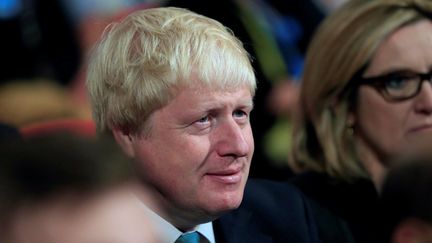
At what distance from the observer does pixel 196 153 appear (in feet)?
9.39

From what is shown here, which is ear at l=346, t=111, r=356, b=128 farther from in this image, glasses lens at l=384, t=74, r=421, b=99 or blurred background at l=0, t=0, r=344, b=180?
blurred background at l=0, t=0, r=344, b=180

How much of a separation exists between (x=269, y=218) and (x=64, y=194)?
1.71m

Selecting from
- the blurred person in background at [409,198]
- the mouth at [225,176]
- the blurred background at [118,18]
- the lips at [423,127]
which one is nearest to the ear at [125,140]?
the mouth at [225,176]

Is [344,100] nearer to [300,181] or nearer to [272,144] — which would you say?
[300,181]

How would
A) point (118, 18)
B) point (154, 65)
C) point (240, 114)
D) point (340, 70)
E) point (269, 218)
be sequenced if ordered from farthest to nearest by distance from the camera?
point (118, 18) → point (340, 70) → point (269, 218) → point (240, 114) → point (154, 65)

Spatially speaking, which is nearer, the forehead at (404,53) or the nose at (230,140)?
the nose at (230,140)

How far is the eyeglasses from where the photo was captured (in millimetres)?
3645

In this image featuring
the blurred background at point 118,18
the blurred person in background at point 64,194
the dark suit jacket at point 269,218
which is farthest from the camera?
the blurred background at point 118,18

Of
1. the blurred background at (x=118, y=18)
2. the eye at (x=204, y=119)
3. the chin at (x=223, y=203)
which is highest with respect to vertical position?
the eye at (x=204, y=119)

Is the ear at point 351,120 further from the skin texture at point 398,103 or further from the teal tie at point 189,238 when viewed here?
the teal tie at point 189,238

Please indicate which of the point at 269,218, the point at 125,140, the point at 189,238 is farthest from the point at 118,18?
the point at 189,238

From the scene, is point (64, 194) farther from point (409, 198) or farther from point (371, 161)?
point (371, 161)

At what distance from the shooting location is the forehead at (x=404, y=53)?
3652 millimetres

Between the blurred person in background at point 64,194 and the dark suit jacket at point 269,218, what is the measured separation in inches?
55.9
